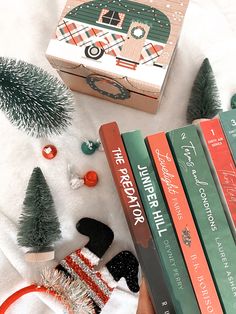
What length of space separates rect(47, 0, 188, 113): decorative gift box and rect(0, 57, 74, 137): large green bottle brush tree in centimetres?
5

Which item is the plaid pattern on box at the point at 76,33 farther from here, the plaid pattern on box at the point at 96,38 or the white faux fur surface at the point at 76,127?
the white faux fur surface at the point at 76,127

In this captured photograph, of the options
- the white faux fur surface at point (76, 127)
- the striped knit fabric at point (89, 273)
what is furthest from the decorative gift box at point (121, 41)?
the striped knit fabric at point (89, 273)

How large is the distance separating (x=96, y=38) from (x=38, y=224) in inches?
11.0

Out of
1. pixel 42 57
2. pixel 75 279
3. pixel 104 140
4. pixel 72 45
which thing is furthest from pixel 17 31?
pixel 75 279

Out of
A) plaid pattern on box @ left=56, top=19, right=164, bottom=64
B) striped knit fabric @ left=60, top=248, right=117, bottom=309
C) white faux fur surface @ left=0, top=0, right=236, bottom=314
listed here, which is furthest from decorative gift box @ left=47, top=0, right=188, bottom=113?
striped knit fabric @ left=60, top=248, right=117, bottom=309

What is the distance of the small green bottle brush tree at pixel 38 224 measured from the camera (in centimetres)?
59

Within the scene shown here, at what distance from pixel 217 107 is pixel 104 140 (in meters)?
0.19

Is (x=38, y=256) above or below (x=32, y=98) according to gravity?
below

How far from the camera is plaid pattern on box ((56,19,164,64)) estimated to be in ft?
1.79

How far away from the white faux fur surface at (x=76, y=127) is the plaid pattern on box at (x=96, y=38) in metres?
0.14

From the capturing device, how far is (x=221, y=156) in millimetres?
510

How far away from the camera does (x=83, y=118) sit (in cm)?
68

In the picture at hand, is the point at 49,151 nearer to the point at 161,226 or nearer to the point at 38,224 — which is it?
the point at 38,224

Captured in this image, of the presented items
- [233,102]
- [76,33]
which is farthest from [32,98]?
[233,102]
